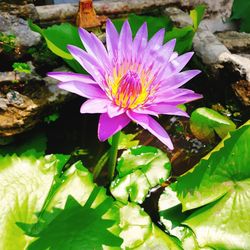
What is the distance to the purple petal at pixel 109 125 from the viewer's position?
1.26m

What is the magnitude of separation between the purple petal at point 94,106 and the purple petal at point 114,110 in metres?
0.02

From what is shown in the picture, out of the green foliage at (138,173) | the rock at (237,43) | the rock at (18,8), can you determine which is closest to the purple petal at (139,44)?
the green foliage at (138,173)

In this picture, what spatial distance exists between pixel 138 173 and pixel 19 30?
129cm

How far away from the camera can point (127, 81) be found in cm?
137

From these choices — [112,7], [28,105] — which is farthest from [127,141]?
[112,7]

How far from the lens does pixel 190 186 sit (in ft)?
5.73

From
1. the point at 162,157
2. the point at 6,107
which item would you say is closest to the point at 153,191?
the point at 162,157

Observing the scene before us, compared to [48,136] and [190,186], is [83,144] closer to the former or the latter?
[48,136]

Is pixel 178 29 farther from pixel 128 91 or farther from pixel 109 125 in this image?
pixel 109 125

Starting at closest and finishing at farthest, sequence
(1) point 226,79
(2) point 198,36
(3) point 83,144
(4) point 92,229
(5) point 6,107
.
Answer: (4) point 92,229 < (5) point 6,107 < (3) point 83,144 < (1) point 226,79 < (2) point 198,36

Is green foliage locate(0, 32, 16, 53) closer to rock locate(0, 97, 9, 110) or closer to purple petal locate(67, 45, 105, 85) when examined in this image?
rock locate(0, 97, 9, 110)

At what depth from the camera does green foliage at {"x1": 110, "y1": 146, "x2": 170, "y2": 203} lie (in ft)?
6.21

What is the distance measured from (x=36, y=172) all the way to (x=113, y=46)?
78cm

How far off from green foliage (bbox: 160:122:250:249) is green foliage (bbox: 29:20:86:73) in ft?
3.23
